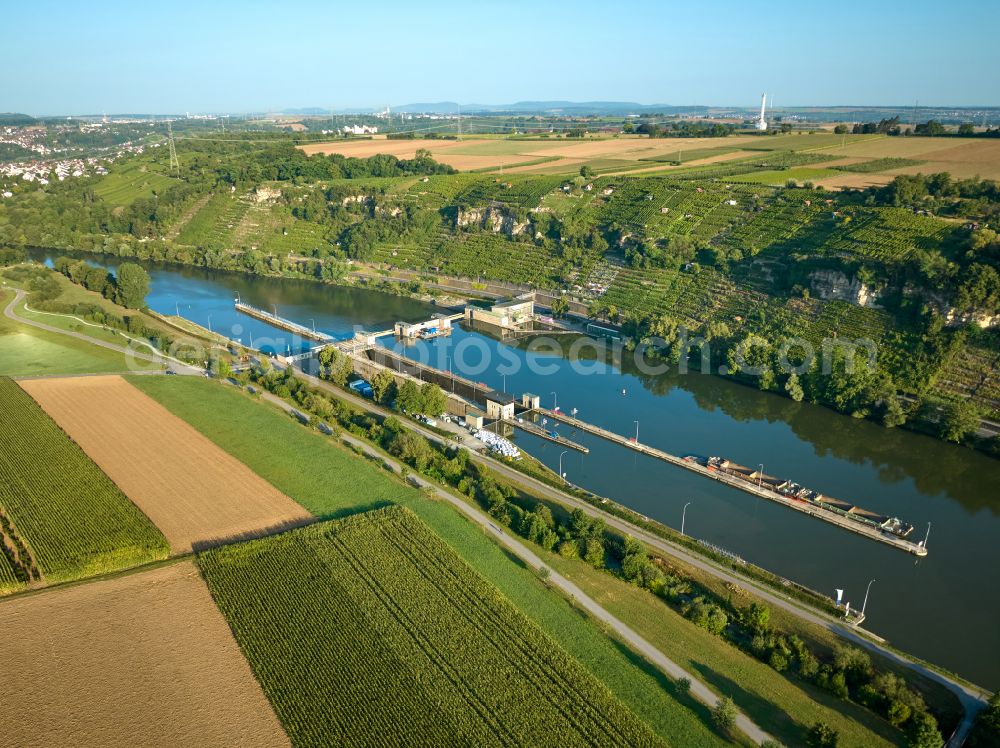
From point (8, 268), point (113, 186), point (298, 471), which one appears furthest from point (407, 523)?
point (113, 186)

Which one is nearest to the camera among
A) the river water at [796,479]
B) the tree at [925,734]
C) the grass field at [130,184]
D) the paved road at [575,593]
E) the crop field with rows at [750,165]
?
the tree at [925,734]

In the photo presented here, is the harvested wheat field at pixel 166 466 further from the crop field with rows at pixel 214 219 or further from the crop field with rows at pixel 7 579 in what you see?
the crop field with rows at pixel 214 219

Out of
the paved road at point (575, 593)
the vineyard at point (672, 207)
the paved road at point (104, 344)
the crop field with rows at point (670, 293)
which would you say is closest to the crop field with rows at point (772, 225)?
the vineyard at point (672, 207)

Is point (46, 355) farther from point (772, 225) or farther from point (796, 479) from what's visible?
point (772, 225)

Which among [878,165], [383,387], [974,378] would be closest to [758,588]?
[383,387]

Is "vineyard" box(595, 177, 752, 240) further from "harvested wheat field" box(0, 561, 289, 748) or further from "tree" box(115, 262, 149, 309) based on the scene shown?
"harvested wheat field" box(0, 561, 289, 748)

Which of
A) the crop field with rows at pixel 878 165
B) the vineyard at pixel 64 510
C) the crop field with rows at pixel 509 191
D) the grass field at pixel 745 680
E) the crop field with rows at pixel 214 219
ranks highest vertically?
the crop field with rows at pixel 878 165

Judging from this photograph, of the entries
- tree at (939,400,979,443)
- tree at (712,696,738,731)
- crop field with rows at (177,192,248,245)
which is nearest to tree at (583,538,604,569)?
tree at (712,696,738,731)
